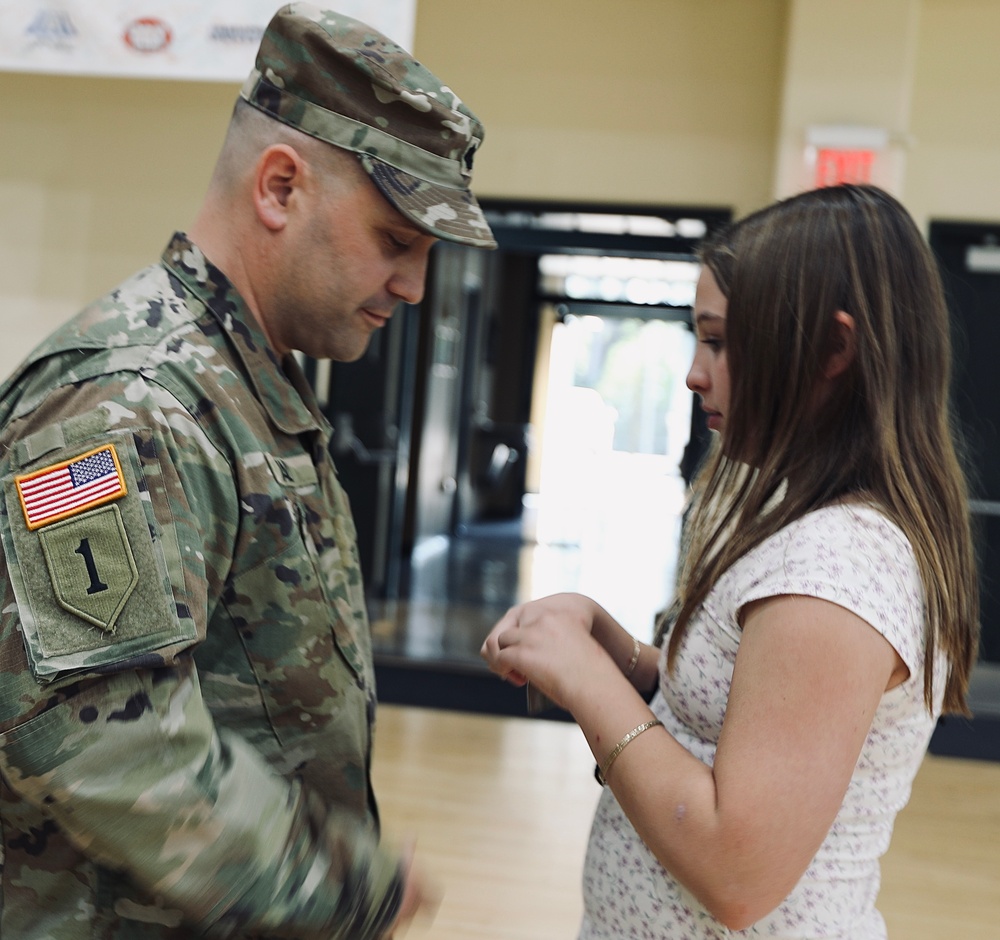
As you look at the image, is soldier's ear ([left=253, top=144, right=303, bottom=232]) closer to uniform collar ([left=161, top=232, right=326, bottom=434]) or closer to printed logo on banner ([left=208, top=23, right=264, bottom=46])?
uniform collar ([left=161, top=232, right=326, bottom=434])

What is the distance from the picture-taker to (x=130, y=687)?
0.82m

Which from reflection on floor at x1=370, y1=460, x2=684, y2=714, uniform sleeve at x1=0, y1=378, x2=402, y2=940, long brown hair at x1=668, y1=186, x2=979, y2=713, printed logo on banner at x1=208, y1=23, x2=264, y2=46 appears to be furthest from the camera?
reflection on floor at x1=370, y1=460, x2=684, y2=714

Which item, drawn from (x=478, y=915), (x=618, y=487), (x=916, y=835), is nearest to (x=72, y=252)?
(x=478, y=915)

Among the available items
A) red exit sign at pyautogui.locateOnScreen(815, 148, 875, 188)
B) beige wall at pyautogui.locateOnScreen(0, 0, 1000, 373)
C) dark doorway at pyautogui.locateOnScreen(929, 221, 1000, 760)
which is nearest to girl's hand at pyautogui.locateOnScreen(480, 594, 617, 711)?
red exit sign at pyautogui.locateOnScreen(815, 148, 875, 188)

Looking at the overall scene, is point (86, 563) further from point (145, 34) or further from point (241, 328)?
point (145, 34)

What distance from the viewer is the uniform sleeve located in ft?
2.64

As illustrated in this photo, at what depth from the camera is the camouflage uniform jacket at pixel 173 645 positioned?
811 mm

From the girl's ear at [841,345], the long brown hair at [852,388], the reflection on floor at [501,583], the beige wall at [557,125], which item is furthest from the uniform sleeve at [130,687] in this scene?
the beige wall at [557,125]

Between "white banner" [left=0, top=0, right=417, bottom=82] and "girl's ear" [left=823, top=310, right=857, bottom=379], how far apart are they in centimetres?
368

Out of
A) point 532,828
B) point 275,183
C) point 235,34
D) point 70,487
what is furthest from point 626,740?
point 235,34

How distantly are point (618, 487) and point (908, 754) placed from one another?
14.7 meters

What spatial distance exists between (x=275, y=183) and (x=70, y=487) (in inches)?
15.6

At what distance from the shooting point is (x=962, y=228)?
5426mm

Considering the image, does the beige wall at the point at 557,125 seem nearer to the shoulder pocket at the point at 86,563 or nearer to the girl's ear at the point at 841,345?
the girl's ear at the point at 841,345
